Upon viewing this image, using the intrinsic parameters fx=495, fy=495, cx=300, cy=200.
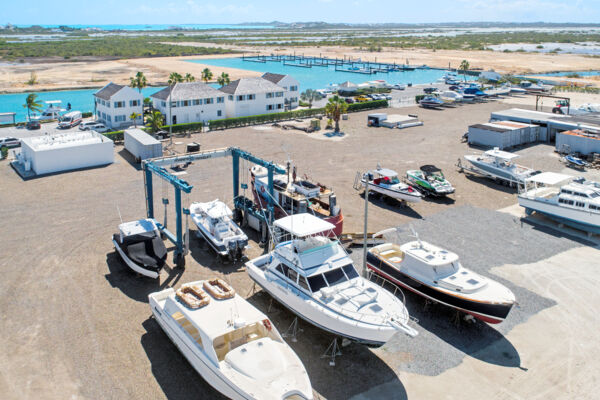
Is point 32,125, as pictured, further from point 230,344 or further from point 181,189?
point 230,344

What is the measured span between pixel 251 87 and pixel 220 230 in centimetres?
4064

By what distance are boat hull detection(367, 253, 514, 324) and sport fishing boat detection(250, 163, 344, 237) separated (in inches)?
179

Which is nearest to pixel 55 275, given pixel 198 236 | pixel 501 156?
pixel 198 236

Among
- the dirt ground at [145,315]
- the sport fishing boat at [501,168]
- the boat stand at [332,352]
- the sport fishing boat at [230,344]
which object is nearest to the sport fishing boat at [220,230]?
the dirt ground at [145,315]

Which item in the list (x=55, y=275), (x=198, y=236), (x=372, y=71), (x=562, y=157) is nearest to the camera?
(x=55, y=275)

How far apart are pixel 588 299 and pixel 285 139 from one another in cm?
3516

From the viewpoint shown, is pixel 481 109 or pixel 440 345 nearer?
pixel 440 345

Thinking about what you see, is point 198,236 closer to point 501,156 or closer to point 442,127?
point 501,156

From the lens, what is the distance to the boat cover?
23.3 meters

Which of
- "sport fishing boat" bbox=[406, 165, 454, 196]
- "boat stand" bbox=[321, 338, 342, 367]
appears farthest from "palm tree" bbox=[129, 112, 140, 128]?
"boat stand" bbox=[321, 338, 342, 367]

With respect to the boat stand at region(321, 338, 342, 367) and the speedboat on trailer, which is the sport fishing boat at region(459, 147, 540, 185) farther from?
the speedboat on trailer

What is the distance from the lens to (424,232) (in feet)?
96.9

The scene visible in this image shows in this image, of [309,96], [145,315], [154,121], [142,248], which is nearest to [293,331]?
[145,315]

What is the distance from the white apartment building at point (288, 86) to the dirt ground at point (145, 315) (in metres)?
32.5
